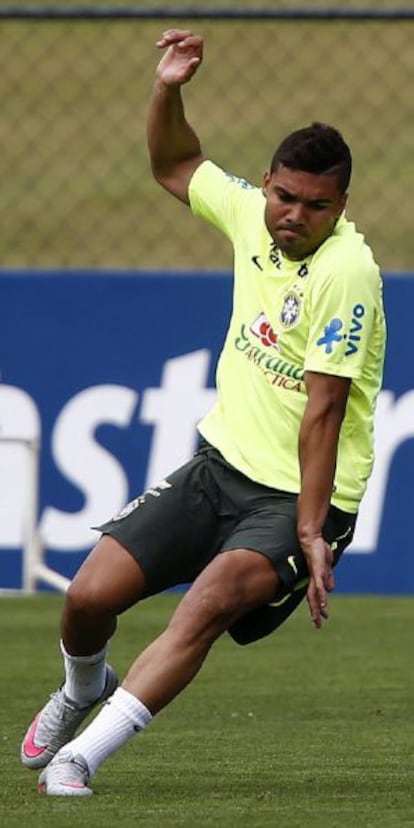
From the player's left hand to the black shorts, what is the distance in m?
0.12

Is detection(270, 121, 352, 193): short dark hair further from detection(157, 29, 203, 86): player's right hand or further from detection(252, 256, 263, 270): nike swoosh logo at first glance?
detection(157, 29, 203, 86): player's right hand

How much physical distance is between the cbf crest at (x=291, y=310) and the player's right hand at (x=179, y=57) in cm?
82

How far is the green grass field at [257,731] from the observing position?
615 cm

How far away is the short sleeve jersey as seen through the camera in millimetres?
6395

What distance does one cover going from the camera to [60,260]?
17734 millimetres

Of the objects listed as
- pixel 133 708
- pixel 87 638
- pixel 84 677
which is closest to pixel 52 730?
pixel 84 677

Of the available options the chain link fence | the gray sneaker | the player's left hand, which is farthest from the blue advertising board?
the player's left hand

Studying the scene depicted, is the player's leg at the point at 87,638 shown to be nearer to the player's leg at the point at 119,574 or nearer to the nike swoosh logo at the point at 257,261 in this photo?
the player's leg at the point at 119,574

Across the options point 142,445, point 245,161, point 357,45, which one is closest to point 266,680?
point 142,445

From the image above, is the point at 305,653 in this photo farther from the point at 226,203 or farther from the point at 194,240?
the point at 194,240

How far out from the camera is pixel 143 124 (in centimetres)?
1919

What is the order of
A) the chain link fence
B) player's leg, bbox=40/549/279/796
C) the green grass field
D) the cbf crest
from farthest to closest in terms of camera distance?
the chain link fence → the cbf crest → player's leg, bbox=40/549/279/796 → the green grass field

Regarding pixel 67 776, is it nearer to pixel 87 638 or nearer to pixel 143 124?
pixel 87 638

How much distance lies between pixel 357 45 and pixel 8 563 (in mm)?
9968
